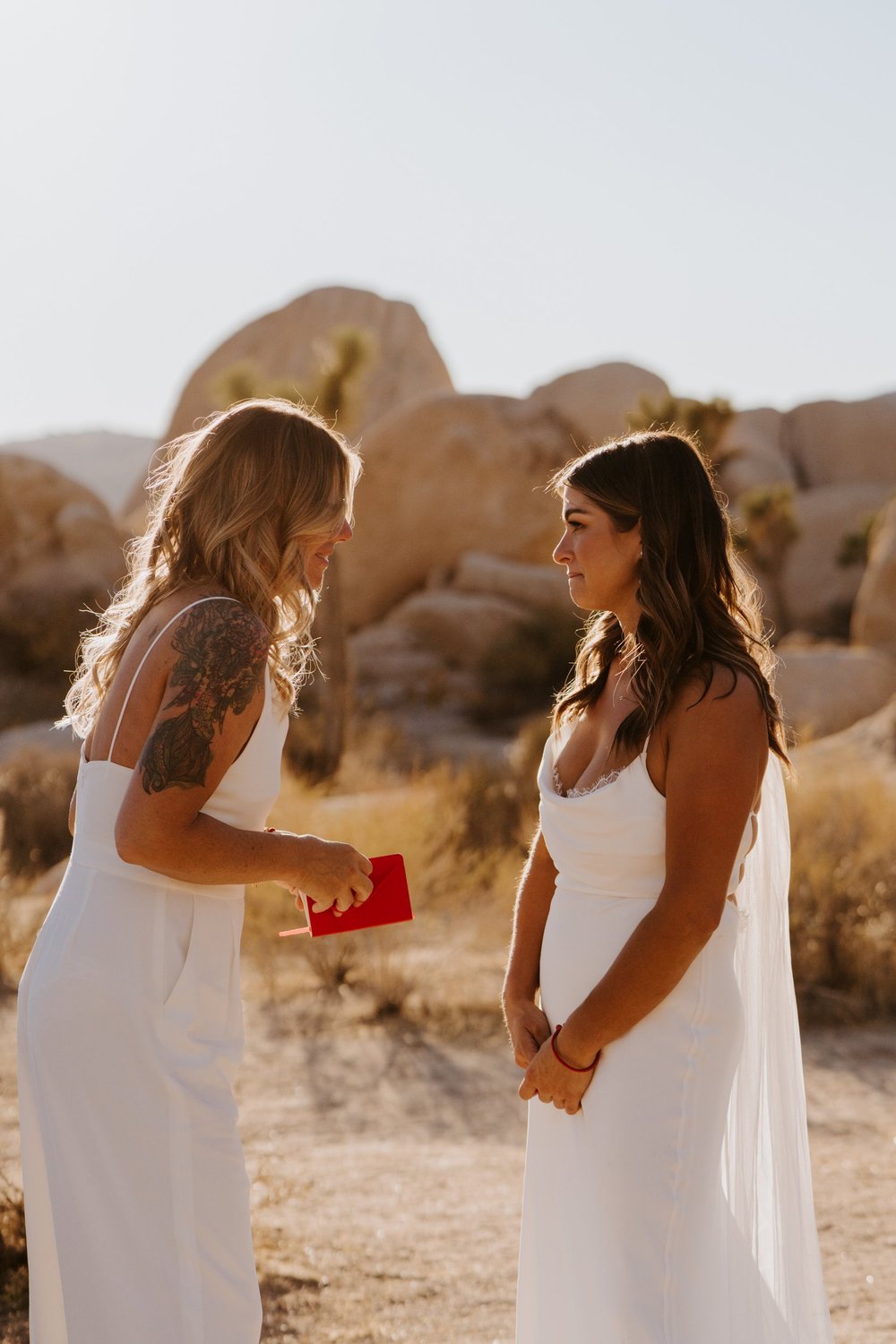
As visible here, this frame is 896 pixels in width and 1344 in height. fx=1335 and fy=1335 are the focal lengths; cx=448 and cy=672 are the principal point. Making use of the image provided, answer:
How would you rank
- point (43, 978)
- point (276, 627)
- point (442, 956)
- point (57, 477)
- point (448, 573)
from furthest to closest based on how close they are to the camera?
1. point (448, 573)
2. point (57, 477)
3. point (442, 956)
4. point (276, 627)
5. point (43, 978)

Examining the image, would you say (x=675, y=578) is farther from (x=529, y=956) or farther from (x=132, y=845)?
(x=132, y=845)

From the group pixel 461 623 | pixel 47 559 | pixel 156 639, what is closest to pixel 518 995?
pixel 156 639

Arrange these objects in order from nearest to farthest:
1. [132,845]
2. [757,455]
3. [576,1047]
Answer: [132,845], [576,1047], [757,455]

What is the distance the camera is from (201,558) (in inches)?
84.7

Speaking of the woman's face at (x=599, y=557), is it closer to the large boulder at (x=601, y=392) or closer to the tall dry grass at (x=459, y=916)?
the tall dry grass at (x=459, y=916)

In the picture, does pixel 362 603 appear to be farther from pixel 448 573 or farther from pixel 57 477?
pixel 57 477

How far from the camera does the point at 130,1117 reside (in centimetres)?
204

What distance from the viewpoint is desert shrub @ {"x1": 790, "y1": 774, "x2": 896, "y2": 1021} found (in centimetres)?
688

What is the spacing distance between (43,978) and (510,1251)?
2.39m

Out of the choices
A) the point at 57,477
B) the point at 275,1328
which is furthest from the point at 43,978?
the point at 57,477

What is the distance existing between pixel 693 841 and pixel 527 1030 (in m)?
0.54

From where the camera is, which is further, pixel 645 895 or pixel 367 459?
pixel 367 459

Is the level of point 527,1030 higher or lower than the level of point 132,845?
lower

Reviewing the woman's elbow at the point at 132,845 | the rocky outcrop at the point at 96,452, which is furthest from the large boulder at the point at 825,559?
the rocky outcrop at the point at 96,452
